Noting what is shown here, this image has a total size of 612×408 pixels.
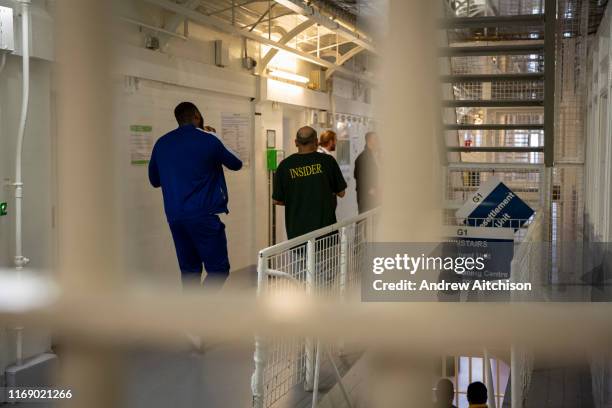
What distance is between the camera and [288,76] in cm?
918

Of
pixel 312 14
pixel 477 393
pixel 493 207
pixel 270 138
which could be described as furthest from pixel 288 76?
pixel 477 393

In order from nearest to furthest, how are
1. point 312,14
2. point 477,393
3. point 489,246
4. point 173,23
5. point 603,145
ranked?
point 477,393, point 489,246, point 173,23, point 312,14, point 603,145

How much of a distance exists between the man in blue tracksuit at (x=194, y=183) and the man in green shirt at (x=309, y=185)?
377 mm

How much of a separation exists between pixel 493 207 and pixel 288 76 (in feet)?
15.6

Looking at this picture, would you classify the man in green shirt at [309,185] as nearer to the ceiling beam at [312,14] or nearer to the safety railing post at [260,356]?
the safety railing post at [260,356]

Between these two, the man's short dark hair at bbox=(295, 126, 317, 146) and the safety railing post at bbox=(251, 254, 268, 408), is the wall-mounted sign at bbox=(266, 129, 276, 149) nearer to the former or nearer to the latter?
the man's short dark hair at bbox=(295, 126, 317, 146)

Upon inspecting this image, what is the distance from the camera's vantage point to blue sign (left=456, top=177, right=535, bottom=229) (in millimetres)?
4902

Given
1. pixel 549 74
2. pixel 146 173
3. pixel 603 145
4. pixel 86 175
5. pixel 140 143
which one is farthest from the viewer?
A: pixel 603 145

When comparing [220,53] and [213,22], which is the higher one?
[213,22]

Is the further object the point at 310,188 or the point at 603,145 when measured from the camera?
the point at 603,145

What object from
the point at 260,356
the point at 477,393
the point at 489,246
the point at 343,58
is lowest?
the point at 477,393

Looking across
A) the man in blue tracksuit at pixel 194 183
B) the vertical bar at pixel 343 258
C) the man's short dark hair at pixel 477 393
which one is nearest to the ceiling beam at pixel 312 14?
the man in blue tracksuit at pixel 194 183

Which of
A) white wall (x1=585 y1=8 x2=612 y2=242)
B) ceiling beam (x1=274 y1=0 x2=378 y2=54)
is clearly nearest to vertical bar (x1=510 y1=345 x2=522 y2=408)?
white wall (x1=585 y1=8 x2=612 y2=242)

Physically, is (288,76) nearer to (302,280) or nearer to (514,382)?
(302,280)
